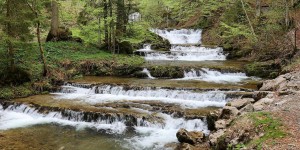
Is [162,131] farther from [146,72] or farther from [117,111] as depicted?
[146,72]

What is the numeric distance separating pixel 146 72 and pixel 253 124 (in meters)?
10.2

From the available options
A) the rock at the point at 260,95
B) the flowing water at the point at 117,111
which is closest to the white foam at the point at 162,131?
the flowing water at the point at 117,111

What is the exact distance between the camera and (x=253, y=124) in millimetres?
7293

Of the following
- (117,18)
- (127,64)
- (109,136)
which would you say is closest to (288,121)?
(109,136)

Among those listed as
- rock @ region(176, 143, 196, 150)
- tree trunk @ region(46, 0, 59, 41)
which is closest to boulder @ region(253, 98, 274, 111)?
rock @ region(176, 143, 196, 150)

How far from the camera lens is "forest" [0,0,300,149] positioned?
30.9ft

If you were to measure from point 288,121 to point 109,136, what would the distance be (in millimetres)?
5204

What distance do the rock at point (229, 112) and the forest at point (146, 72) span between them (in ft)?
0.12

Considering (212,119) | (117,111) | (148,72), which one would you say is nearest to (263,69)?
(148,72)

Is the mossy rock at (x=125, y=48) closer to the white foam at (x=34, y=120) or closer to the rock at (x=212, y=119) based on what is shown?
the white foam at (x=34, y=120)

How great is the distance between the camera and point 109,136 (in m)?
9.71

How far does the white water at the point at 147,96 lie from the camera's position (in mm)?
12266

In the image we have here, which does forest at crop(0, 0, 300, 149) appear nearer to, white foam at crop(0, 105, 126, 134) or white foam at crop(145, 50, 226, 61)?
→ white foam at crop(145, 50, 226, 61)

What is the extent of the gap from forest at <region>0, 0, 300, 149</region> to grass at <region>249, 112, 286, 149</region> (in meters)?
0.02
